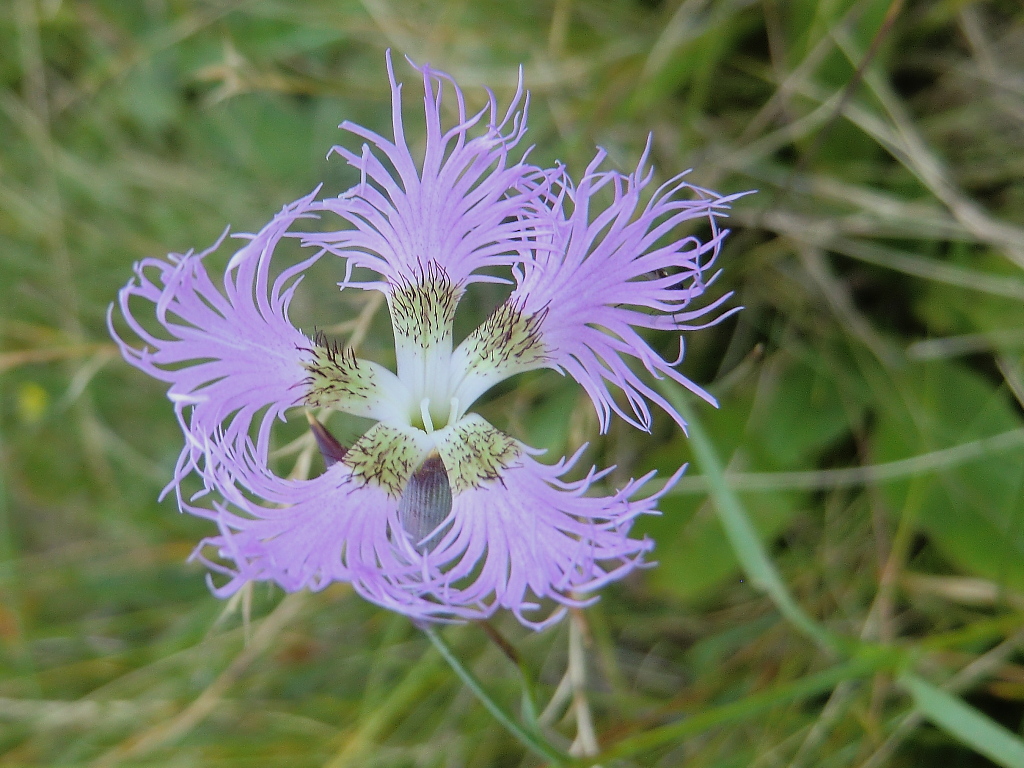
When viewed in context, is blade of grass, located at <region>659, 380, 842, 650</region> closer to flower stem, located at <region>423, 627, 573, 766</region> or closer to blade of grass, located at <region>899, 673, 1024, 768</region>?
blade of grass, located at <region>899, 673, 1024, 768</region>

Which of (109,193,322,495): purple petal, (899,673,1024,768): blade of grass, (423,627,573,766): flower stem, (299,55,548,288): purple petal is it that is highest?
(299,55,548,288): purple petal

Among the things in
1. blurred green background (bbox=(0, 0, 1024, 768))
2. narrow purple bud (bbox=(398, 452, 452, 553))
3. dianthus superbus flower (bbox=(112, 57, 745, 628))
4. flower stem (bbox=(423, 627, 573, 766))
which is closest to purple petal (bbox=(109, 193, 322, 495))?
dianthus superbus flower (bbox=(112, 57, 745, 628))

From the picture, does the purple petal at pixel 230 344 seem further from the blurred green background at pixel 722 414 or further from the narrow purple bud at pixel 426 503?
the blurred green background at pixel 722 414

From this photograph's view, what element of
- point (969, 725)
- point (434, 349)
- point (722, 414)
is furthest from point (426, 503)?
point (722, 414)

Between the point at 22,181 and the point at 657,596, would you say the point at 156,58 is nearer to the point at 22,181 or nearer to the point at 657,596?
the point at 22,181

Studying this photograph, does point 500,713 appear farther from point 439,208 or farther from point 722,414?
point 722,414

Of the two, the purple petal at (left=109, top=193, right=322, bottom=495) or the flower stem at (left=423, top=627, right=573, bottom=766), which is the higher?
the purple petal at (left=109, top=193, right=322, bottom=495)
